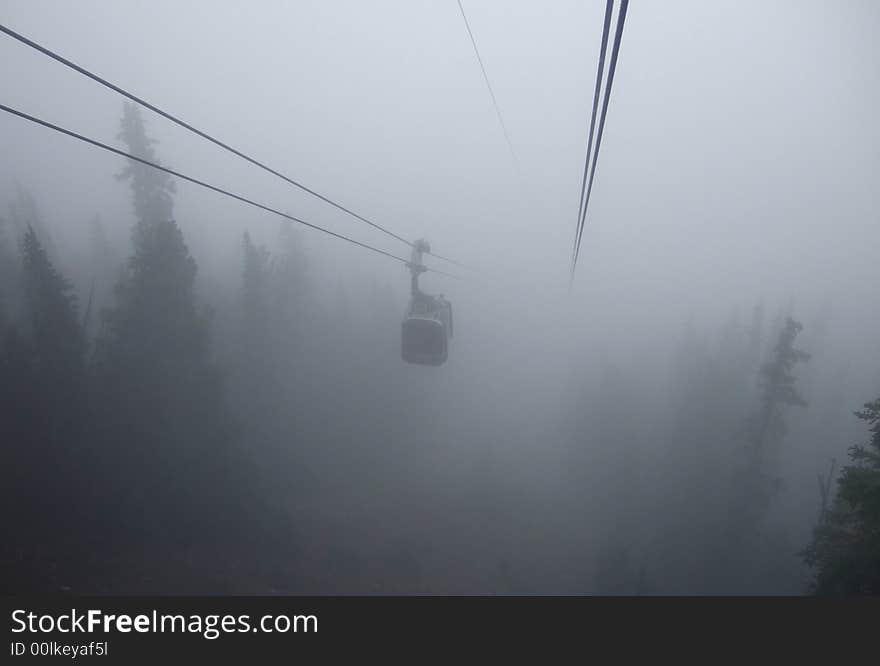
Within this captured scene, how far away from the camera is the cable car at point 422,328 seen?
13.1 m

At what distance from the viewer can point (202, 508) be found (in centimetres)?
1823

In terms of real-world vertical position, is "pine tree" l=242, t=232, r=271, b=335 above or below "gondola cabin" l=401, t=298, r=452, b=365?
above

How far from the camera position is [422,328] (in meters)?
13.1

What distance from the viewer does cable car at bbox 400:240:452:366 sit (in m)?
13.1

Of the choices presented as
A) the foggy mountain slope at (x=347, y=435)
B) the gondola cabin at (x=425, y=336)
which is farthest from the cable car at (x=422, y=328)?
the foggy mountain slope at (x=347, y=435)

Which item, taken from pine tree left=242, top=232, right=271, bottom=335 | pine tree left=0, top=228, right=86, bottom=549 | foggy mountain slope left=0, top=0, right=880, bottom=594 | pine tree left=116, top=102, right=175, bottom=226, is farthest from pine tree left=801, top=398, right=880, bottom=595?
pine tree left=116, top=102, right=175, bottom=226

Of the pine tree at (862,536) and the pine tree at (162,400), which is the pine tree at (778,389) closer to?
the pine tree at (862,536)

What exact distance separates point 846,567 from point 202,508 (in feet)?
75.2

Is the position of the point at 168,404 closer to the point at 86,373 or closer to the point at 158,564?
the point at 86,373

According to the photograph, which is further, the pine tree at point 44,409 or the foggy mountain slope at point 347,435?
the foggy mountain slope at point 347,435

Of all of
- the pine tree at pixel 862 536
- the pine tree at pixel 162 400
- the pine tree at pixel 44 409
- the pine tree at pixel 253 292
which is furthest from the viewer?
the pine tree at pixel 253 292

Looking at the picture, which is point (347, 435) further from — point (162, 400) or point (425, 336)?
point (425, 336)

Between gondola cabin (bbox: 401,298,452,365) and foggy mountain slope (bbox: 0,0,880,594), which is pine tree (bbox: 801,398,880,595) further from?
gondola cabin (bbox: 401,298,452,365)

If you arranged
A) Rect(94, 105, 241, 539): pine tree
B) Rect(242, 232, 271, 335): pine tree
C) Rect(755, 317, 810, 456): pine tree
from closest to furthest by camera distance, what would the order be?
Rect(94, 105, 241, 539): pine tree, Rect(755, 317, 810, 456): pine tree, Rect(242, 232, 271, 335): pine tree
